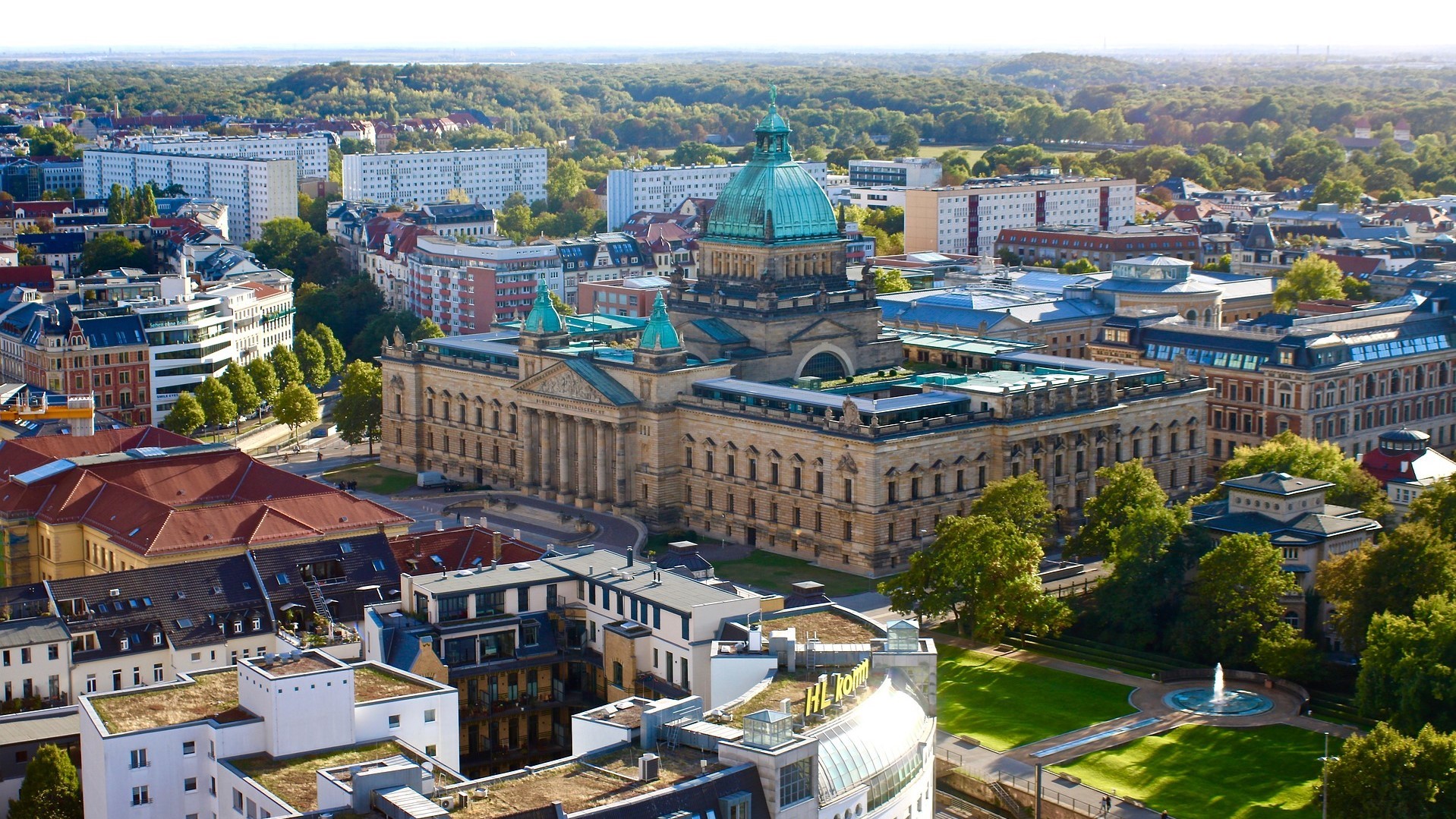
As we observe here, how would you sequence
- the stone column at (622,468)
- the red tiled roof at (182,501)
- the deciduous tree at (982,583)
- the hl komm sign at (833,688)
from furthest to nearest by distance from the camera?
the stone column at (622,468) → the deciduous tree at (982,583) → the red tiled roof at (182,501) → the hl komm sign at (833,688)

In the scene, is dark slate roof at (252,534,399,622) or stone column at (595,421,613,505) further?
stone column at (595,421,613,505)

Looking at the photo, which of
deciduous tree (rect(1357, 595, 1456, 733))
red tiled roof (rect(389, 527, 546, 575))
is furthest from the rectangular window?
red tiled roof (rect(389, 527, 546, 575))

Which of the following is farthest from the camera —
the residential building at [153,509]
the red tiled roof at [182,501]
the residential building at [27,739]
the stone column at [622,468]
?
the stone column at [622,468]

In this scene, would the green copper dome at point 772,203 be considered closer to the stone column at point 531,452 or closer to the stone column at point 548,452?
the stone column at point 548,452

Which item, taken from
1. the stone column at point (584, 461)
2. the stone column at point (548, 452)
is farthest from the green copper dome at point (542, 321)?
the stone column at point (584, 461)

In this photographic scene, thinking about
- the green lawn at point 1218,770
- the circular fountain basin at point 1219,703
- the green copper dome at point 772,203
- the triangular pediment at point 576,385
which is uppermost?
the green copper dome at point 772,203

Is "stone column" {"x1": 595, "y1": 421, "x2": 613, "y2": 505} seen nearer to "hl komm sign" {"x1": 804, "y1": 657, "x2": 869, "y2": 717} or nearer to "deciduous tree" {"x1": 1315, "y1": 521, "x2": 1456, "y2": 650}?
"deciduous tree" {"x1": 1315, "y1": 521, "x2": 1456, "y2": 650}

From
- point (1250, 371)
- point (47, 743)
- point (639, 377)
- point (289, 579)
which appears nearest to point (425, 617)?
point (289, 579)

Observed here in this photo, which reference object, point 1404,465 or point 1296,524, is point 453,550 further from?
point 1404,465
